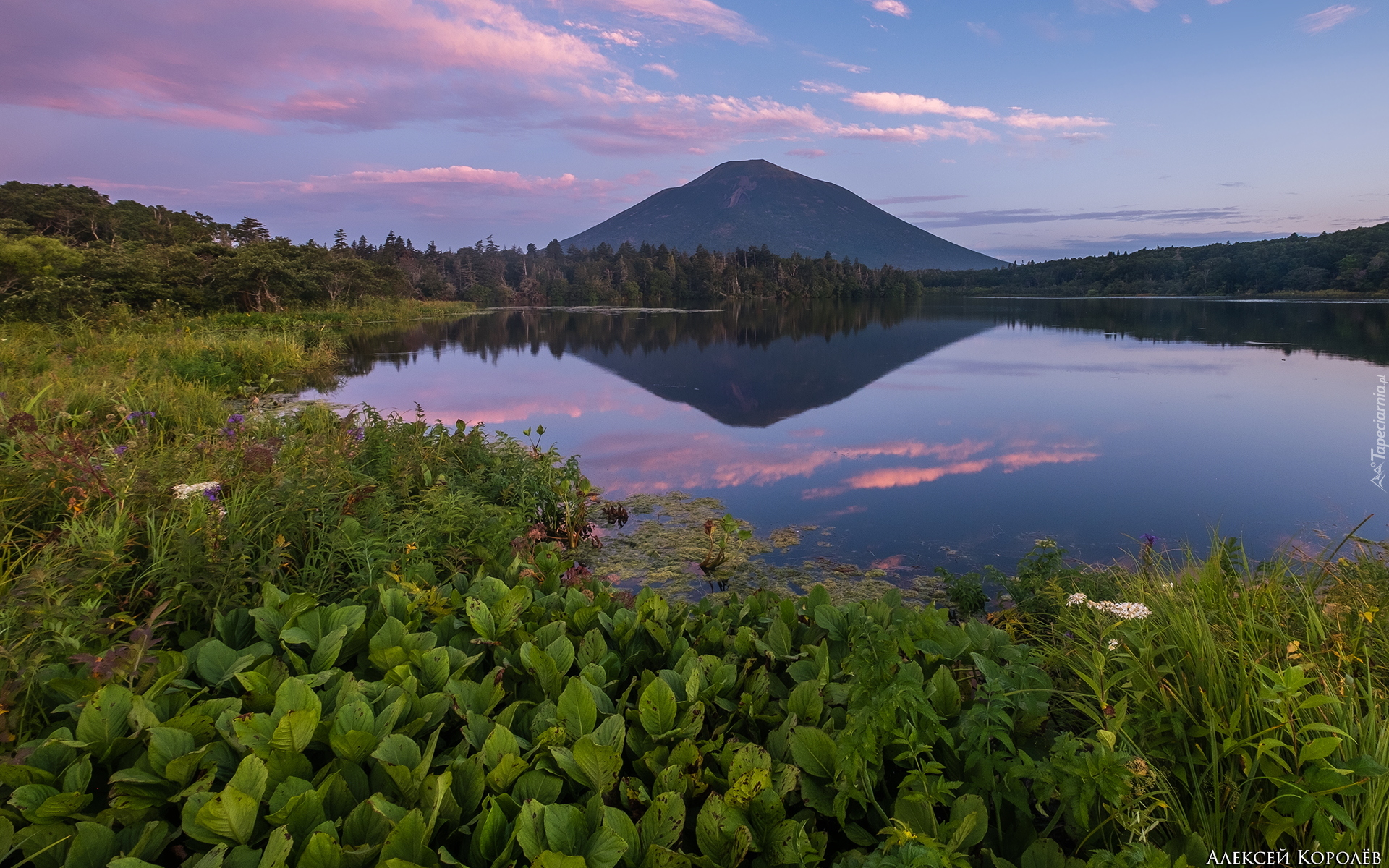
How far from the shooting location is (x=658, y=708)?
7.58 feet

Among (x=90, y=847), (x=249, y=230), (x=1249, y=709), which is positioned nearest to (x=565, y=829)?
(x=90, y=847)

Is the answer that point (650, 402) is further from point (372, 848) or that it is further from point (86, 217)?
point (86, 217)

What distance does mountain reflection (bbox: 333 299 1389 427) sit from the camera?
1736 centimetres

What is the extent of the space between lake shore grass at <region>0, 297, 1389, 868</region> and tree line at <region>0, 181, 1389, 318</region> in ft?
80.3

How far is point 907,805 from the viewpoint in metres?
1.93

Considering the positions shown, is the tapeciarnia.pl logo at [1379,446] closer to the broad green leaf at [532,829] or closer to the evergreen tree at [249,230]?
the broad green leaf at [532,829]

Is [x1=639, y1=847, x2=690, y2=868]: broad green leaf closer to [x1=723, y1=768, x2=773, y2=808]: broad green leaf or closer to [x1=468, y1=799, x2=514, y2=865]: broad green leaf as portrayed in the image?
[x1=723, y1=768, x2=773, y2=808]: broad green leaf

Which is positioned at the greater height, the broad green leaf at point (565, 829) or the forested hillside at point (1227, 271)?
the forested hillside at point (1227, 271)

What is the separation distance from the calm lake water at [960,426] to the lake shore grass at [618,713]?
3260 millimetres

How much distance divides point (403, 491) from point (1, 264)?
28.2m

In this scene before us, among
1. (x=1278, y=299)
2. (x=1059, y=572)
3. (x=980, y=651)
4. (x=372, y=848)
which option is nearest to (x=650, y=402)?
(x=1059, y=572)


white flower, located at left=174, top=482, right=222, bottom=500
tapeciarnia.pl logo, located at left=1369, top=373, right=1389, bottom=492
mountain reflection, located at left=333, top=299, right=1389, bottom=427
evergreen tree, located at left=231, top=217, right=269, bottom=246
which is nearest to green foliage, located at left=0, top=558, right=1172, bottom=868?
white flower, located at left=174, top=482, right=222, bottom=500

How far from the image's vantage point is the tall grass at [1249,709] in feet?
5.93

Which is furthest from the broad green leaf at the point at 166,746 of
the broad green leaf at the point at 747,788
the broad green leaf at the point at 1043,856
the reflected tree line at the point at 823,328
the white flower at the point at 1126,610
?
the reflected tree line at the point at 823,328
